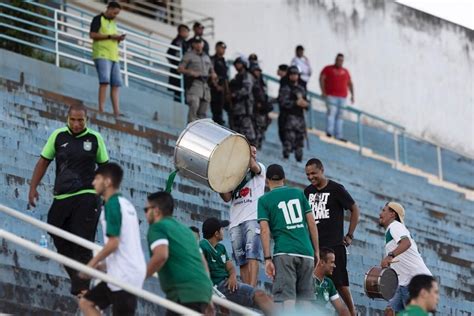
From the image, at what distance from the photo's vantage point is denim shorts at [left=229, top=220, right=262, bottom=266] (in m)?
13.3

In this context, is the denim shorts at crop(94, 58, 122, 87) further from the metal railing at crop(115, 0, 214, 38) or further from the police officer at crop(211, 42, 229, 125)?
the metal railing at crop(115, 0, 214, 38)

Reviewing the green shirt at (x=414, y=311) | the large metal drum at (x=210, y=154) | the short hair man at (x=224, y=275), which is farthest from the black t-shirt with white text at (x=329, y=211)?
the green shirt at (x=414, y=311)

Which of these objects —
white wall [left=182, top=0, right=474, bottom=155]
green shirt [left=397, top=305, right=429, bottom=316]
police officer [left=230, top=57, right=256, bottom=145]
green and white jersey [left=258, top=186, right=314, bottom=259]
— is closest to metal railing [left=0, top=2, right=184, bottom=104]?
police officer [left=230, top=57, right=256, bottom=145]

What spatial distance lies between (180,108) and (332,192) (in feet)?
23.5

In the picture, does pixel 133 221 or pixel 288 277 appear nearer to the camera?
pixel 133 221

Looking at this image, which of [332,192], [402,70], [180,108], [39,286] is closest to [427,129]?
[402,70]

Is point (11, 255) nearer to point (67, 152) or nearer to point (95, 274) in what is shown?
point (67, 152)

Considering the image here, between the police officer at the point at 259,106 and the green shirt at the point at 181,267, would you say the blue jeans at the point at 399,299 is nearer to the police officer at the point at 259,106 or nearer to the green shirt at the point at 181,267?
the green shirt at the point at 181,267

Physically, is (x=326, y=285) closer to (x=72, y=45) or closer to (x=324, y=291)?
(x=324, y=291)

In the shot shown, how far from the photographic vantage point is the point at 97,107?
62.2 ft

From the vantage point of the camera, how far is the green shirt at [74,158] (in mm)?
11938

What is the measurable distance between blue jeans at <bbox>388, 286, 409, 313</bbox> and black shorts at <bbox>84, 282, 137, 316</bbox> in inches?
151

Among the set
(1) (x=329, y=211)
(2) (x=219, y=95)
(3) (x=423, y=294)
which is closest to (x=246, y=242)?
(1) (x=329, y=211)

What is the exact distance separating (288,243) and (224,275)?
24.8 inches
